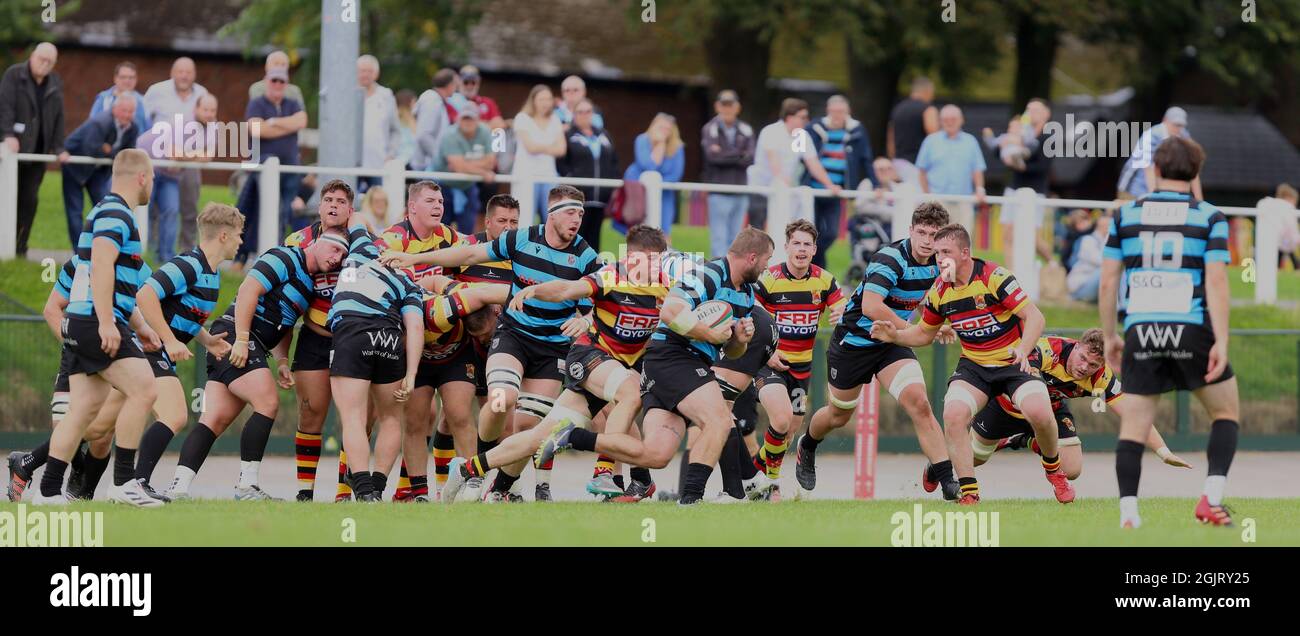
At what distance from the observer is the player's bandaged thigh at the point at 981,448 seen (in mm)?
13692

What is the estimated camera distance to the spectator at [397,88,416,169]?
739 inches

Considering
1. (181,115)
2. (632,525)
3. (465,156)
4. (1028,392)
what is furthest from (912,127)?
(632,525)

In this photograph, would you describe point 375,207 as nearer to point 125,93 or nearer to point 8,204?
point 125,93

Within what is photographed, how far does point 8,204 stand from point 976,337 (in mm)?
10339

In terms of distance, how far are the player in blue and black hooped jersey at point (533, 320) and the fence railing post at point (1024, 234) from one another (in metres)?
8.76

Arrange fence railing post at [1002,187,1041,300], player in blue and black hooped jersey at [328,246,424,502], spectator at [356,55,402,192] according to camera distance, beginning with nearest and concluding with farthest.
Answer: player in blue and black hooped jersey at [328,246,424,502] → spectator at [356,55,402,192] → fence railing post at [1002,187,1041,300]

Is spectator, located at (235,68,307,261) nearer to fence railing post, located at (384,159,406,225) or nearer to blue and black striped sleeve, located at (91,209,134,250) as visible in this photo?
fence railing post, located at (384,159,406,225)

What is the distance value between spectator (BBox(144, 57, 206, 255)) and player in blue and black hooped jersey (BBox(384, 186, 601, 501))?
6.65 meters

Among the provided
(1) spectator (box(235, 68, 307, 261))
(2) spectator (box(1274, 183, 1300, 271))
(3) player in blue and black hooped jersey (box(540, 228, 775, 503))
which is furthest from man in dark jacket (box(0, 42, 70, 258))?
(2) spectator (box(1274, 183, 1300, 271))

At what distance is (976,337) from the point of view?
12.5 m

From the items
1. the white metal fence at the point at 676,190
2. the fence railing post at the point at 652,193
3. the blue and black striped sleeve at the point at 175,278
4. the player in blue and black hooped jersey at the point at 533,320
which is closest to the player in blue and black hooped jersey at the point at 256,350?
the blue and black striped sleeve at the point at 175,278

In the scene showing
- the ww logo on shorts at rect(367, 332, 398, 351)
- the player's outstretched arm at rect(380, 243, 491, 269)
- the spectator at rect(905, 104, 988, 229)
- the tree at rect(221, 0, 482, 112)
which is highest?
the tree at rect(221, 0, 482, 112)

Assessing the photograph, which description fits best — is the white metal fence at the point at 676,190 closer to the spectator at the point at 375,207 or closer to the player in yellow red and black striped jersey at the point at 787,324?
the spectator at the point at 375,207

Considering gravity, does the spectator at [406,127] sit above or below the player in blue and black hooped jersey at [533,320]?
above
